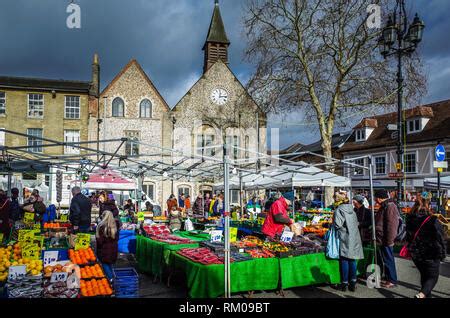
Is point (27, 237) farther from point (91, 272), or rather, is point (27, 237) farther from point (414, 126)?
point (414, 126)

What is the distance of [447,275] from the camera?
8.91 m

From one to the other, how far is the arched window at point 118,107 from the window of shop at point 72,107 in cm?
285

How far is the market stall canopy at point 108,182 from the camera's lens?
16.6 meters

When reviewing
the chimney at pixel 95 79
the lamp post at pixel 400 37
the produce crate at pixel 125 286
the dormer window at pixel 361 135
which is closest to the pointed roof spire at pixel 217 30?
the chimney at pixel 95 79

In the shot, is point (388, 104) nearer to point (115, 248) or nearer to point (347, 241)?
point (347, 241)

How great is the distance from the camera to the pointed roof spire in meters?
34.5

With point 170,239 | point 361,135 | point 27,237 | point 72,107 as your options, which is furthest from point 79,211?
point 361,135

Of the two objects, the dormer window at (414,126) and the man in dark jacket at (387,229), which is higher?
the dormer window at (414,126)

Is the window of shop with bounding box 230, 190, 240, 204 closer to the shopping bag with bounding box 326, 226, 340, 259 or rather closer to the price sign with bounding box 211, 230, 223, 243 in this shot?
the price sign with bounding box 211, 230, 223, 243

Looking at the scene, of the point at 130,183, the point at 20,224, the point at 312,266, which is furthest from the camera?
the point at 130,183

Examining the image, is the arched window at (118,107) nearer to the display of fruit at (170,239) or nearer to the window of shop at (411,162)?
the display of fruit at (170,239)

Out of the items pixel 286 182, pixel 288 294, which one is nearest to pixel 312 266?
pixel 288 294

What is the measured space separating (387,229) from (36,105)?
95.4 ft

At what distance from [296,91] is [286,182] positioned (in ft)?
28.9
